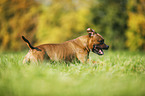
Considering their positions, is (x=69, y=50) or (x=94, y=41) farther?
(x=94, y=41)

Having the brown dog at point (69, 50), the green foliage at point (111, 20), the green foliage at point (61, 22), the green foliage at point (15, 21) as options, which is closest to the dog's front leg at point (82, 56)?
the brown dog at point (69, 50)

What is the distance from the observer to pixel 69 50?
4891 millimetres

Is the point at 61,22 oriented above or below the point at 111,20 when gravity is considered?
above

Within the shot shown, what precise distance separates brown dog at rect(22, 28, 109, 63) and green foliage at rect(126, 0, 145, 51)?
46.3ft

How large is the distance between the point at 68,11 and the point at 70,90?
2482 centimetres

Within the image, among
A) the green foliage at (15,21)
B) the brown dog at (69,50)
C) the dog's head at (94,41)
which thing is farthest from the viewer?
the green foliage at (15,21)

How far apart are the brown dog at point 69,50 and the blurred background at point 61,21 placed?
1546 cm

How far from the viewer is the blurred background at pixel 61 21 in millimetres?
21766

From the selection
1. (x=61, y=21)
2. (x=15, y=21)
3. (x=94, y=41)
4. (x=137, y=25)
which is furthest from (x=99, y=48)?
(x=15, y=21)

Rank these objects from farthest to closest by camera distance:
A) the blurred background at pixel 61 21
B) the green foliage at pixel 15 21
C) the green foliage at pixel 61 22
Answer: the green foliage at pixel 61 22 < the green foliage at pixel 15 21 < the blurred background at pixel 61 21

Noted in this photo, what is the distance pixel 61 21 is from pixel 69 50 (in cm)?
2003

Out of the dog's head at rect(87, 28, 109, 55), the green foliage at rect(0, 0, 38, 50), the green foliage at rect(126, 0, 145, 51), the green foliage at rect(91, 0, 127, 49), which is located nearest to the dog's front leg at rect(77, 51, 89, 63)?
the dog's head at rect(87, 28, 109, 55)

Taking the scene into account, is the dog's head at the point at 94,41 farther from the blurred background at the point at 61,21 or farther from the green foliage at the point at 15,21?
the green foliage at the point at 15,21

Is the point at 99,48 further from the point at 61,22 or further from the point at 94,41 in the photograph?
the point at 61,22
